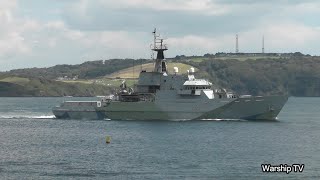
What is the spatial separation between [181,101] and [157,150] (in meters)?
27.7

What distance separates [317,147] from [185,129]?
2003 centimetres

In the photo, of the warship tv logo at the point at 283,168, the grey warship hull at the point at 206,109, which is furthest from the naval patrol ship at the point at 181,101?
the warship tv logo at the point at 283,168

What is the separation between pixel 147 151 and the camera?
6419 centimetres

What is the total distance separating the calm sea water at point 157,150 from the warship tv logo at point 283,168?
0.58 meters

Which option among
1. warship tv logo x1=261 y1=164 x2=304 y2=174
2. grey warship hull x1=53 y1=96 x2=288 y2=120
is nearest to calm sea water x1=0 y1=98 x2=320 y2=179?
warship tv logo x1=261 y1=164 x2=304 y2=174

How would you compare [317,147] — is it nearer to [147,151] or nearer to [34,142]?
[147,151]

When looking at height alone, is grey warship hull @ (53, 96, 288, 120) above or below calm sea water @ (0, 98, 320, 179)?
above

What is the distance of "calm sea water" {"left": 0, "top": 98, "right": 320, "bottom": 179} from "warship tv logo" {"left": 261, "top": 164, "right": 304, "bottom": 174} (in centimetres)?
58

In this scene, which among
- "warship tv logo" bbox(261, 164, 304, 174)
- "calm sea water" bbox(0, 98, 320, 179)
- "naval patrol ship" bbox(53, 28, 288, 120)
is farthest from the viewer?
"naval patrol ship" bbox(53, 28, 288, 120)

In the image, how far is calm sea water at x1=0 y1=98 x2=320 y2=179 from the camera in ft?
171

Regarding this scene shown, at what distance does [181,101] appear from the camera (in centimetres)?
9194

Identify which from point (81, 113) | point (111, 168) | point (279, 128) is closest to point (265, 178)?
point (111, 168)

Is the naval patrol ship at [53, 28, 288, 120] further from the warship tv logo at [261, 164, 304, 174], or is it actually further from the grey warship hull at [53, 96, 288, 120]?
the warship tv logo at [261, 164, 304, 174]

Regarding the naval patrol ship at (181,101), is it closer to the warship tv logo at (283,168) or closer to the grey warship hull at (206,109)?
the grey warship hull at (206,109)
